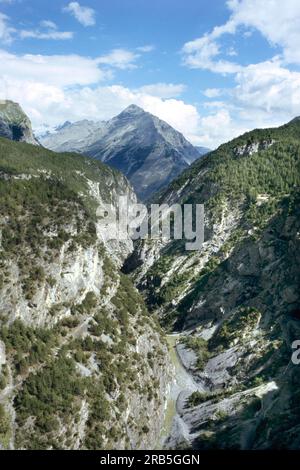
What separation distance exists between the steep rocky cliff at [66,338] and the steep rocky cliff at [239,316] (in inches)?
478

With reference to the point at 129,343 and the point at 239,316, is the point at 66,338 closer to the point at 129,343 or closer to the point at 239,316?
the point at 129,343

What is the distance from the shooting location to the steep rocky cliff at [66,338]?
317 feet

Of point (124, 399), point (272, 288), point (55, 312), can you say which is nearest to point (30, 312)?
point (55, 312)

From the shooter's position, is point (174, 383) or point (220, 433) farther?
point (174, 383)

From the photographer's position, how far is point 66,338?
372 ft

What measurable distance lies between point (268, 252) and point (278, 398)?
6485 centimetres

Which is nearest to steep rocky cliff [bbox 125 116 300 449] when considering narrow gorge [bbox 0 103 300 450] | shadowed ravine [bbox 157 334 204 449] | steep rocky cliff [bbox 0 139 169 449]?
narrow gorge [bbox 0 103 300 450]

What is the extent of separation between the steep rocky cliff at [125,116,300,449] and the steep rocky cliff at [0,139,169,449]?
1213 cm

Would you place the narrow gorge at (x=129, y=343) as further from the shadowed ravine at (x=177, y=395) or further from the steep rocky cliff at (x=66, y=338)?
the shadowed ravine at (x=177, y=395)

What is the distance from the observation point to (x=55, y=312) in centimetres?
11481

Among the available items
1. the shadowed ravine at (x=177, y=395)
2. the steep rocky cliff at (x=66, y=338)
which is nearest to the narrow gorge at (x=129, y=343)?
the steep rocky cliff at (x=66, y=338)

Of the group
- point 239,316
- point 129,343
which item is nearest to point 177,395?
point 129,343

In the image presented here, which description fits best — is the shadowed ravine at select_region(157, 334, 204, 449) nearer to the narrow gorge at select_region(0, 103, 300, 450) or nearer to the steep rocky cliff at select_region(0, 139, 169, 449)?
the narrow gorge at select_region(0, 103, 300, 450)
